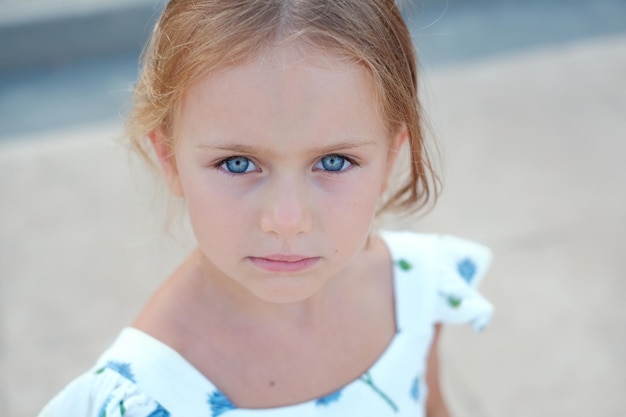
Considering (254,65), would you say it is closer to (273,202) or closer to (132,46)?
(273,202)

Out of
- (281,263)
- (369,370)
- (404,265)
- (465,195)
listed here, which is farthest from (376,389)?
(465,195)

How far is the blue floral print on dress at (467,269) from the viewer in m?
1.58

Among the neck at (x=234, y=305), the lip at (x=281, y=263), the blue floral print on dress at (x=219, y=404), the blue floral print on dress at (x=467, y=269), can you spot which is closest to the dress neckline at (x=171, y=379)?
the blue floral print on dress at (x=219, y=404)

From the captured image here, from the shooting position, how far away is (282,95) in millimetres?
1002

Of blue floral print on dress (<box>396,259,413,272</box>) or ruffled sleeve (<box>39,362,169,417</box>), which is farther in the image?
blue floral print on dress (<box>396,259,413,272</box>)

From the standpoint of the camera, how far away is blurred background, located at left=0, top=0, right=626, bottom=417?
90.4 inches

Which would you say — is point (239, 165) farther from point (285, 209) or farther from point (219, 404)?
point (219, 404)

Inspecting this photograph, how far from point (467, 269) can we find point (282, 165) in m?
0.66

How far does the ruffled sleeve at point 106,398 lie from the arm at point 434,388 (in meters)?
0.56

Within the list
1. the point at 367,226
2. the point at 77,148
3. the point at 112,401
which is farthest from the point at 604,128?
the point at 112,401

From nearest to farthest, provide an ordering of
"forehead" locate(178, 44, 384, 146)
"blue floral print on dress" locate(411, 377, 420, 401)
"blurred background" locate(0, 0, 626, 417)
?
"forehead" locate(178, 44, 384, 146) → "blue floral print on dress" locate(411, 377, 420, 401) → "blurred background" locate(0, 0, 626, 417)

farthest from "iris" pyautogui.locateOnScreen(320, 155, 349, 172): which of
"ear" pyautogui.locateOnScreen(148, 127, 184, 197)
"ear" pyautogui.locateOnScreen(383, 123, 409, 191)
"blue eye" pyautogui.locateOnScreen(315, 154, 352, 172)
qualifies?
"ear" pyautogui.locateOnScreen(148, 127, 184, 197)

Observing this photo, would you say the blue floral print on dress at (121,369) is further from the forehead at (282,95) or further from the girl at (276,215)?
the forehead at (282,95)

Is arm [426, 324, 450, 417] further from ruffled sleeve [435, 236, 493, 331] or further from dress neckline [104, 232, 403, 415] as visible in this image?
dress neckline [104, 232, 403, 415]
